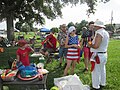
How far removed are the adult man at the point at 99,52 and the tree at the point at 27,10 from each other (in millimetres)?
18041

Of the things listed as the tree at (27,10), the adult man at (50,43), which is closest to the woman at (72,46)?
the adult man at (50,43)

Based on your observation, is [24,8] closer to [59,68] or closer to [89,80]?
[59,68]

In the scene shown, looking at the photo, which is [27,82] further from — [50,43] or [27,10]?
[27,10]

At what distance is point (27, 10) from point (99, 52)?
2476 cm

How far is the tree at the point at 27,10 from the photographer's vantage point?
1055 inches

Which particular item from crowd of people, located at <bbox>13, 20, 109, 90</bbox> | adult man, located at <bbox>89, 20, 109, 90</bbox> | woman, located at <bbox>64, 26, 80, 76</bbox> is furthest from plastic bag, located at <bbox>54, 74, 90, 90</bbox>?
woman, located at <bbox>64, 26, 80, 76</bbox>

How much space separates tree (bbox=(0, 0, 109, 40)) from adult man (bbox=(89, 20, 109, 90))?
1804cm

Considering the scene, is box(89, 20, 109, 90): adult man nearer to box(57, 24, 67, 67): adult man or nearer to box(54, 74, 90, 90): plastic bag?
box(54, 74, 90, 90): plastic bag

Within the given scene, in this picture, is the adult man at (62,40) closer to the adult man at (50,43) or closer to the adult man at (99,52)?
the adult man at (50,43)

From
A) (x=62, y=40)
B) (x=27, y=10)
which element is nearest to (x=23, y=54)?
(x=62, y=40)

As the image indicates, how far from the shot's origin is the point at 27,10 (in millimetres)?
30562

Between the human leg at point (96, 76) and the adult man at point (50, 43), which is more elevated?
the adult man at point (50, 43)

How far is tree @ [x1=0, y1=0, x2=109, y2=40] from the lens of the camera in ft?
87.9

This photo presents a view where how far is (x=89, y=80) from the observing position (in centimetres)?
791
